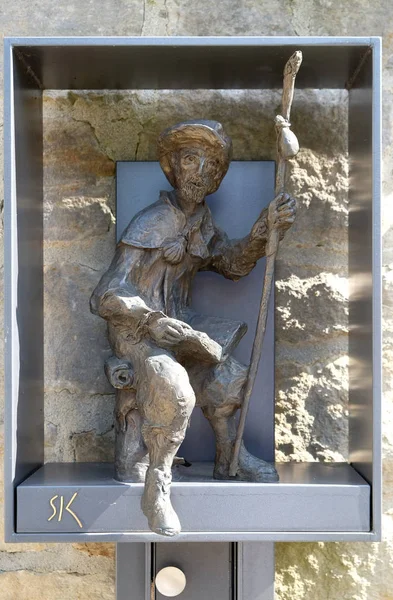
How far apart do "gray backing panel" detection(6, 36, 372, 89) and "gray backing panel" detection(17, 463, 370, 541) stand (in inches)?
→ 33.3

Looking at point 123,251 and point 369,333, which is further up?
point 123,251

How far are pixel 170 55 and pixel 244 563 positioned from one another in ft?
3.47

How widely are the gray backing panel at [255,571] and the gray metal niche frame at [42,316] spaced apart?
0.58ft

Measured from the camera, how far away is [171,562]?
5.74 ft

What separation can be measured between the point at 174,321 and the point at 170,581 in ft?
1.84

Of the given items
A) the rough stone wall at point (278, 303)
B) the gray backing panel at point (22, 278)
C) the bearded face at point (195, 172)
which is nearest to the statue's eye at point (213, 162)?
the bearded face at point (195, 172)

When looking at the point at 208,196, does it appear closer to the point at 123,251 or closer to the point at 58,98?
the point at 123,251

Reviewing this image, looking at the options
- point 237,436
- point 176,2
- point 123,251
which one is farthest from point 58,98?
point 237,436

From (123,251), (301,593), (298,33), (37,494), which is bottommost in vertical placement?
(301,593)

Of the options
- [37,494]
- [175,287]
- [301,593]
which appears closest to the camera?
[37,494]

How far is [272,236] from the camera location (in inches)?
66.1

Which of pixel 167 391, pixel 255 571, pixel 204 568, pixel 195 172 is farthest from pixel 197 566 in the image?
pixel 195 172

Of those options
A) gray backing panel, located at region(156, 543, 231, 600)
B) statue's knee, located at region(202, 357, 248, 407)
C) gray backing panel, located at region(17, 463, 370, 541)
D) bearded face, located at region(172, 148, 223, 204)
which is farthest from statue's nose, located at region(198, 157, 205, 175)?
gray backing panel, located at region(156, 543, 231, 600)

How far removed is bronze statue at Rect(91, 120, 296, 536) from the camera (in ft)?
5.12
